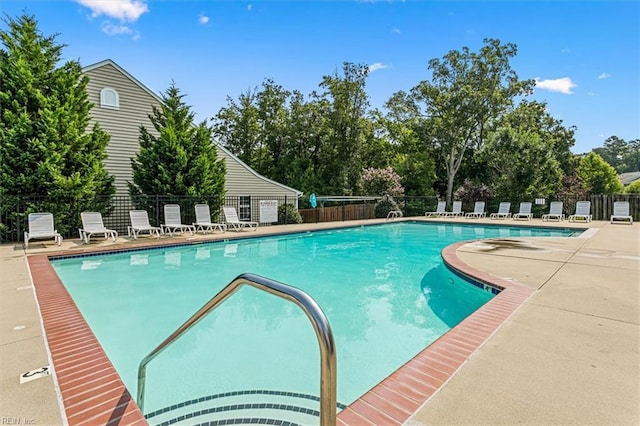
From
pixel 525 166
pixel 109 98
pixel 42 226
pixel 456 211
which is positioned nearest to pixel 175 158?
pixel 109 98

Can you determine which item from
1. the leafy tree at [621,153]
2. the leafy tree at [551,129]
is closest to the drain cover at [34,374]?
the leafy tree at [551,129]

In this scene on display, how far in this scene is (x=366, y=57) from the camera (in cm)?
2552

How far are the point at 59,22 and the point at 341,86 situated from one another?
18.3 m

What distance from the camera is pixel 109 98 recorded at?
13797 millimetres

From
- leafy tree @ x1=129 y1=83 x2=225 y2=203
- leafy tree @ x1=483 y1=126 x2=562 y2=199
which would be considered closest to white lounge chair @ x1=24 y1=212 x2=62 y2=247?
leafy tree @ x1=129 y1=83 x2=225 y2=203

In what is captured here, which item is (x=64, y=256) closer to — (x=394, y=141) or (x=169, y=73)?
(x=169, y=73)

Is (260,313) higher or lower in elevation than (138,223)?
lower

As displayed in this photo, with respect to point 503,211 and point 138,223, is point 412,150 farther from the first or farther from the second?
point 138,223

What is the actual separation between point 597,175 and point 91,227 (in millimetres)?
41073

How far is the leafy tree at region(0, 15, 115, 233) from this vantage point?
31.8 feet

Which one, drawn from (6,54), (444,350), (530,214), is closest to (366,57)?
(530,214)

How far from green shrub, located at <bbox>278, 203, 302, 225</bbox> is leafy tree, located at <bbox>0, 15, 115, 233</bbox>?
26.4 feet

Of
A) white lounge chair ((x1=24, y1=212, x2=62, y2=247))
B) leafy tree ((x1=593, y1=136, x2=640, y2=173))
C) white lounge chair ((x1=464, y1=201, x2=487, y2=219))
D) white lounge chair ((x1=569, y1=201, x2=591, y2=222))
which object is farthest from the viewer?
leafy tree ((x1=593, y1=136, x2=640, y2=173))

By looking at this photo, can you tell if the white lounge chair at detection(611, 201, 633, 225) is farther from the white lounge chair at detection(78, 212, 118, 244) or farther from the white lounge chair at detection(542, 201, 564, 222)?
the white lounge chair at detection(78, 212, 118, 244)
